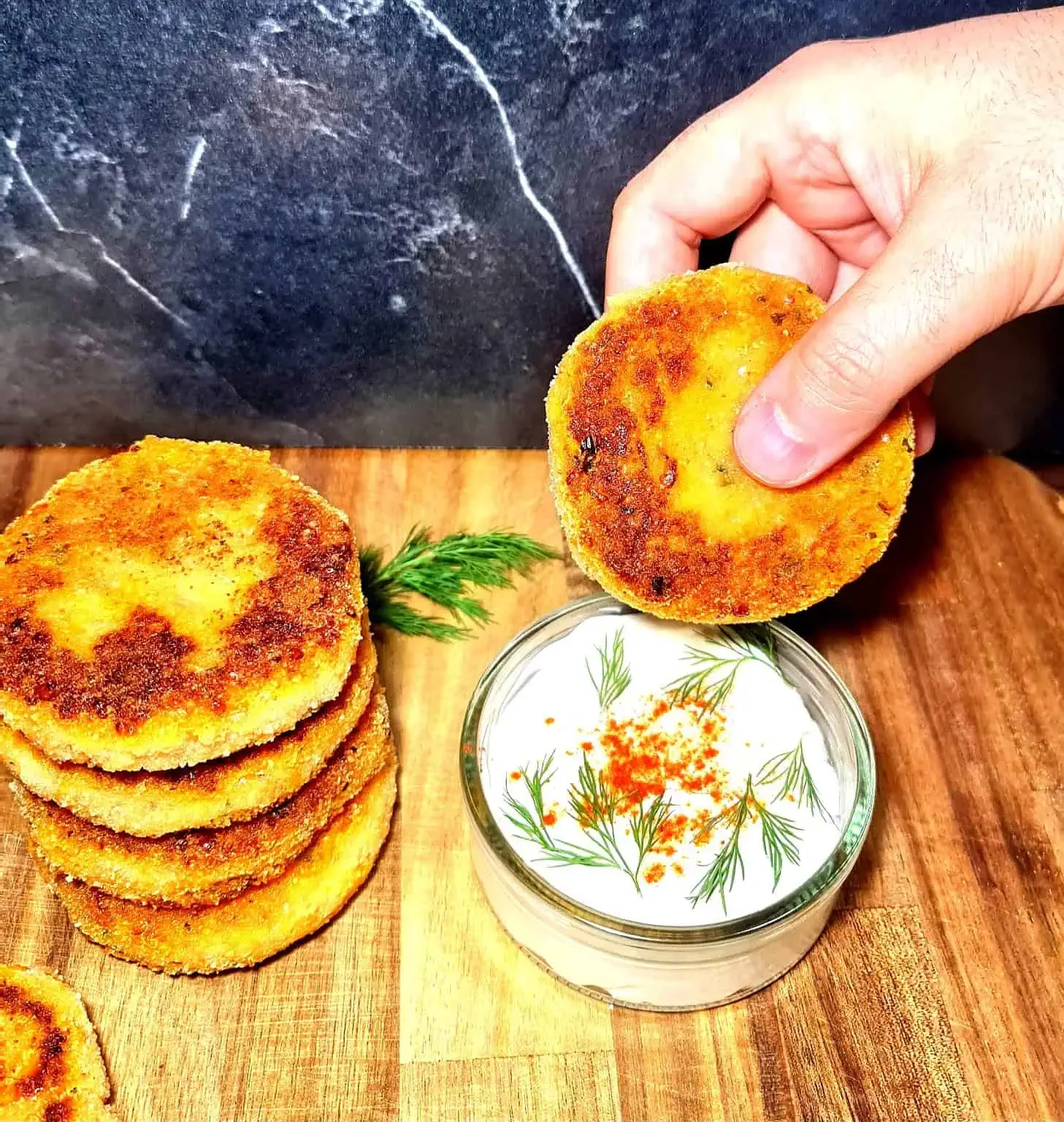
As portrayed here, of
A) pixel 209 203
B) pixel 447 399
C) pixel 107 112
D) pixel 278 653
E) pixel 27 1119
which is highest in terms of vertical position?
pixel 107 112

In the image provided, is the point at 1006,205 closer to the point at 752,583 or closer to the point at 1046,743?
the point at 752,583

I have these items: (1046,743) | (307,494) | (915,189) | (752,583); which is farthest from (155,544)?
(1046,743)

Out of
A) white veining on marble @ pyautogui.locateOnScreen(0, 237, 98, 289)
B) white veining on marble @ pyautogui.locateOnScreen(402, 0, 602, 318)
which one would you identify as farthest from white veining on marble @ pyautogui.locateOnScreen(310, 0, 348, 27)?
white veining on marble @ pyautogui.locateOnScreen(0, 237, 98, 289)

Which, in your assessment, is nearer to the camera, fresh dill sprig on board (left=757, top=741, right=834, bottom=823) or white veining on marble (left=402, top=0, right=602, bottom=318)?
fresh dill sprig on board (left=757, top=741, right=834, bottom=823)

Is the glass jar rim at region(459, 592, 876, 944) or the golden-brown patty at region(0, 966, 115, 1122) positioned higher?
the glass jar rim at region(459, 592, 876, 944)

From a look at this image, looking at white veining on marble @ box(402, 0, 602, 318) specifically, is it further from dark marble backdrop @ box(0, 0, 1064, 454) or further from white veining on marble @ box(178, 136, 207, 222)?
white veining on marble @ box(178, 136, 207, 222)

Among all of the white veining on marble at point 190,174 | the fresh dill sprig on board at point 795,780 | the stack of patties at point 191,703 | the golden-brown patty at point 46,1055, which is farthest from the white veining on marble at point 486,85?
the golden-brown patty at point 46,1055

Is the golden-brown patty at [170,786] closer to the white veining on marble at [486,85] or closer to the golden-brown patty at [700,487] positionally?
the golden-brown patty at [700,487]
